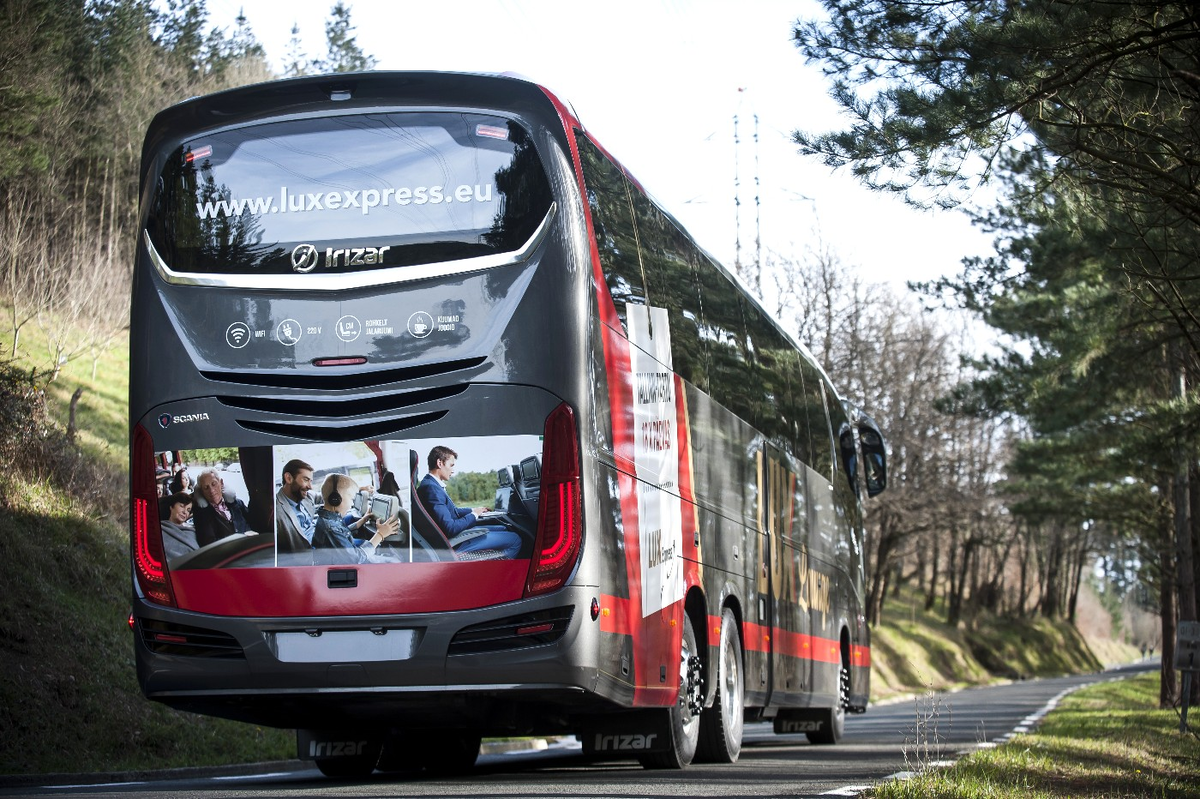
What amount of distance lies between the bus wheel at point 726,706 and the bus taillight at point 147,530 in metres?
4.65

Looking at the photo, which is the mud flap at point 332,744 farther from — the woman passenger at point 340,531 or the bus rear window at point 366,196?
the bus rear window at point 366,196

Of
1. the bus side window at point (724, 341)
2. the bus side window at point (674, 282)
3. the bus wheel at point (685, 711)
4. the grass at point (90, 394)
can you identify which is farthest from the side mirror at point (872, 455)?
the grass at point (90, 394)

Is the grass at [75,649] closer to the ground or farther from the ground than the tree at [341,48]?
closer to the ground

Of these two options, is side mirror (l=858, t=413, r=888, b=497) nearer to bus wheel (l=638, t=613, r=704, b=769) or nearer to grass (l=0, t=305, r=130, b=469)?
bus wheel (l=638, t=613, r=704, b=769)

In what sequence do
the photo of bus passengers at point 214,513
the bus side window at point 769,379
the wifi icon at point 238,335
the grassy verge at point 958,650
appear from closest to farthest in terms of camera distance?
the photo of bus passengers at point 214,513 → the wifi icon at point 238,335 → the bus side window at point 769,379 → the grassy verge at point 958,650

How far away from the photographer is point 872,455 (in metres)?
21.1

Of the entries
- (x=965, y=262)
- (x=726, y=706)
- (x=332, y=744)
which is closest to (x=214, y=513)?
(x=332, y=744)

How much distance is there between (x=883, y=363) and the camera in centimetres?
4375

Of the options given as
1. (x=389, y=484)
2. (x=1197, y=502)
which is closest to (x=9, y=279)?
(x=389, y=484)

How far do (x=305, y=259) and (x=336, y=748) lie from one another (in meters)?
4.30

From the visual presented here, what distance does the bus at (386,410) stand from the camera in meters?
8.20

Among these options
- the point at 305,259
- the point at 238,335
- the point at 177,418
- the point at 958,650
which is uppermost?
Result: the point at 305,259

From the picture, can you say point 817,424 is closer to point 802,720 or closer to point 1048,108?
point 802,720

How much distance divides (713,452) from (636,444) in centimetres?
234
